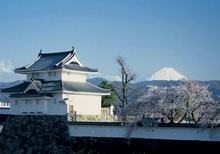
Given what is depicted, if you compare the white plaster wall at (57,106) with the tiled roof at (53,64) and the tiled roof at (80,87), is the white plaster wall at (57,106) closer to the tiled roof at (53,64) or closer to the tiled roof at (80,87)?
the tiled roof at (80,87)

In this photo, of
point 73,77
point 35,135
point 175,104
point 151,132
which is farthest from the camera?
point 73,77

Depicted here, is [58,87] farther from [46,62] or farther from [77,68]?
[46,62]

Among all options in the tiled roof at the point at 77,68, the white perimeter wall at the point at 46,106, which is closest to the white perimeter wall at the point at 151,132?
the white perimeter wall at the point at 46,106

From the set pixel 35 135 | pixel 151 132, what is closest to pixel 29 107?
pixel 35 135

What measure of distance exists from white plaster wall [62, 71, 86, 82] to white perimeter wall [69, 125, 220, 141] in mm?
6297

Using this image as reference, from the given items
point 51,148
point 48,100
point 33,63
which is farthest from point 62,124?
point 33,63

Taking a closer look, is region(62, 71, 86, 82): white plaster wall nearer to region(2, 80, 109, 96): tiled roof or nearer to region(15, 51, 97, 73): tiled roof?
region(2, 80, 109, 96): tiled roof

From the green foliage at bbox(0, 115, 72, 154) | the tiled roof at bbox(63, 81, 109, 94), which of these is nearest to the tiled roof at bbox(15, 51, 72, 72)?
the tiled roof at bbox(63, 81, 109, 94)

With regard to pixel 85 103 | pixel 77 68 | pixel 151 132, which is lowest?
A: pixel 151 132

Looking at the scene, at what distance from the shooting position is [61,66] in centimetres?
Answer: 3173

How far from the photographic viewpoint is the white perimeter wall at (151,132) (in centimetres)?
2166

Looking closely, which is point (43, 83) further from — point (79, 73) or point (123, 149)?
point (123, 149)

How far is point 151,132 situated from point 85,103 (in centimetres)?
1011

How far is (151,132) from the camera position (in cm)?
2334
